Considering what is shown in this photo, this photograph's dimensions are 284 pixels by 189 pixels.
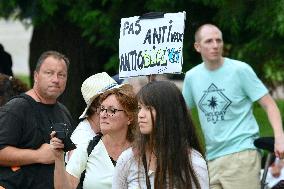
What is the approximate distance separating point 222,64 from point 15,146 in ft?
7.02

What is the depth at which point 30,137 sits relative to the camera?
723 centimetres

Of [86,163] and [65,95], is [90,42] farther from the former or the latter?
[86,163]

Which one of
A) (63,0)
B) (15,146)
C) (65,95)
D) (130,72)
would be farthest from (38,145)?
(65,95)

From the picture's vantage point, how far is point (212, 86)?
8625 mm

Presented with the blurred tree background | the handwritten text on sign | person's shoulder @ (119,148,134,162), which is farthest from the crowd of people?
the blurred tree background

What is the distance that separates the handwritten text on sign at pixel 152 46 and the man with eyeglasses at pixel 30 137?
1.74 ft

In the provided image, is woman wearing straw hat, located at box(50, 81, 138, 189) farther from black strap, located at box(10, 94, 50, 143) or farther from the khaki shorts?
the khaki shorts

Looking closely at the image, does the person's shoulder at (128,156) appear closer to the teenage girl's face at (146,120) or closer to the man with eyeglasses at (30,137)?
the teenage girl's face at (146,120)

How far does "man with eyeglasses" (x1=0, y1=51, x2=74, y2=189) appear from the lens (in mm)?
7145

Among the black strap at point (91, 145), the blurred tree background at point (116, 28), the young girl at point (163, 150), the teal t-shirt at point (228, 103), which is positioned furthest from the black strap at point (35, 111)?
the blurred tree background at point (116, 28)

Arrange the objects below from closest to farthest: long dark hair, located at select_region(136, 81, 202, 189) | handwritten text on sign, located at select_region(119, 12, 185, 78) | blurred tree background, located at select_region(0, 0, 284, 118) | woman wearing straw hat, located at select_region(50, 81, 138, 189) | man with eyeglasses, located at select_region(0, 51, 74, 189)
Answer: long dark hair, located at select_region(136, 81, 202, 189)
woman wearing straw hat, located at select_region(50, 81, 138, 189)
man with eyeglasses, located at select_region(0, 51, 74, 189)
handwritten text on sign, located at select_region(119, 12, 185, 78)
blurred tree background, located at select_region(0, 0, 284, 118)

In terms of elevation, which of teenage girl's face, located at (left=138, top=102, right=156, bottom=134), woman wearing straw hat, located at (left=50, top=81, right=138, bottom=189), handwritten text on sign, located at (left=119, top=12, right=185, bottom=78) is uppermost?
handwritten text on sign, located at (left=119, top=12, right=185, bottom=78)

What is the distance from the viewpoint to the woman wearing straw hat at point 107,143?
252 inches

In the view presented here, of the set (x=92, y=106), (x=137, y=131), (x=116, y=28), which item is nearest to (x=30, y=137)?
(x=92, y=106)
